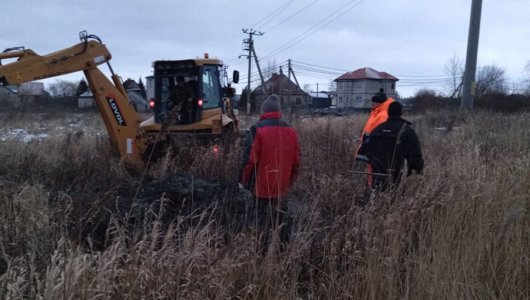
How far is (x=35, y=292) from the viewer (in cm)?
247

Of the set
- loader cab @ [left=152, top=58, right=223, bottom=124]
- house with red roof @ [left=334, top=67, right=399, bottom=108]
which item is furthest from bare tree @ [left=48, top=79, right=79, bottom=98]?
loader cab @ [left=152, top=58, right=223, bottom=124]

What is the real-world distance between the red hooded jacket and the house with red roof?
7042cm

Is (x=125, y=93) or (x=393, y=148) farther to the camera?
(x=125, y=93)

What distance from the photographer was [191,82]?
393 inches

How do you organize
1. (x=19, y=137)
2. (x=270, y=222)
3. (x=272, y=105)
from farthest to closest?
1. (x=19, y=137)
2. (x=272, y=105)
3. (x=270, y=222)

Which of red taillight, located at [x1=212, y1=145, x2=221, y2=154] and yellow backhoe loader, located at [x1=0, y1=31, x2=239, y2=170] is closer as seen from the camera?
yellow backhoe loader, located at [x1=0, y1=31, x2=239, y2=170]

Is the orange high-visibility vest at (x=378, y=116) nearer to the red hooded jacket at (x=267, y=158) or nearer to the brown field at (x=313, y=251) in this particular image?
the brown field at (x=313, y=251)

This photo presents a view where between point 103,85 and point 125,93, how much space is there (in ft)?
1.58

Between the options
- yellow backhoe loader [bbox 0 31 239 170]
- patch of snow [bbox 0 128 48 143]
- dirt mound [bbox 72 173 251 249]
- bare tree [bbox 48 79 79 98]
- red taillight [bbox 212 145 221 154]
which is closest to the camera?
dirt mound [bbox 72 173 251 249]

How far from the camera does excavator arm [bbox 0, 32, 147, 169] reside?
7.85 meters

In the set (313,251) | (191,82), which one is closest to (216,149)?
(191,82)

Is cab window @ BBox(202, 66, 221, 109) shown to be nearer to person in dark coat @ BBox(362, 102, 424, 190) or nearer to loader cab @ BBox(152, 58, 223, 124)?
loader cab @ BBox(152, 58, 223, 124)

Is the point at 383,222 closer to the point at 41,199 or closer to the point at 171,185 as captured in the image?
the point at 41,199

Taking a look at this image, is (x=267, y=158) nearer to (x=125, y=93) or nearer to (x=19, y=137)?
(x=125, y=93)
